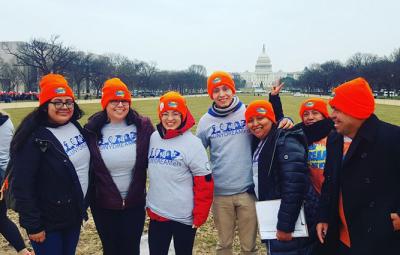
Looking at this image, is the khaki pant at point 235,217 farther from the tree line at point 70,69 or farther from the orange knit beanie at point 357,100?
the tree line at point 70,69

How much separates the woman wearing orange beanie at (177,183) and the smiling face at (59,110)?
3.07 ft

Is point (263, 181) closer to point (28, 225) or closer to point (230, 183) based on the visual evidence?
point (230, 183)

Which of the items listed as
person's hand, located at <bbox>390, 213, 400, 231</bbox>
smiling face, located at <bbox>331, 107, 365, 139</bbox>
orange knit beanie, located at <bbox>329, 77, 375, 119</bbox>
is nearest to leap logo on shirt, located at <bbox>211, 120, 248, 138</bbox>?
smiling face, located at <bbox>331, 107, 365, 139</bbox>

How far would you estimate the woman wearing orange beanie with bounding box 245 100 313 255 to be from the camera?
325cm

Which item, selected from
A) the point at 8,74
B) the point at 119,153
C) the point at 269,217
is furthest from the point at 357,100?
the point at 8,74

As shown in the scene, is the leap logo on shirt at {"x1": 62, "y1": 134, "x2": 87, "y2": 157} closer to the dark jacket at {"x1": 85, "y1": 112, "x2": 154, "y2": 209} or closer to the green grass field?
the dark jacket at {"x1": 85, "y1": 112, "x2": 154, "y2": 209}

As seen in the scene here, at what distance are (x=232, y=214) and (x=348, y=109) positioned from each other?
1.80 meters

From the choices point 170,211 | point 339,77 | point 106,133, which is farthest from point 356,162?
point 339,77

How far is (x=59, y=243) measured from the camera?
3.40 metres

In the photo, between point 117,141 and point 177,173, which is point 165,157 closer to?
point 177,173

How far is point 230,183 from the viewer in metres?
3.89

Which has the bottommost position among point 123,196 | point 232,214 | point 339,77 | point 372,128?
point 232,214

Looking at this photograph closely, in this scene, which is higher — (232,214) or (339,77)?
(339,77)

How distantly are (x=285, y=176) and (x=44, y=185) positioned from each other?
225cm
